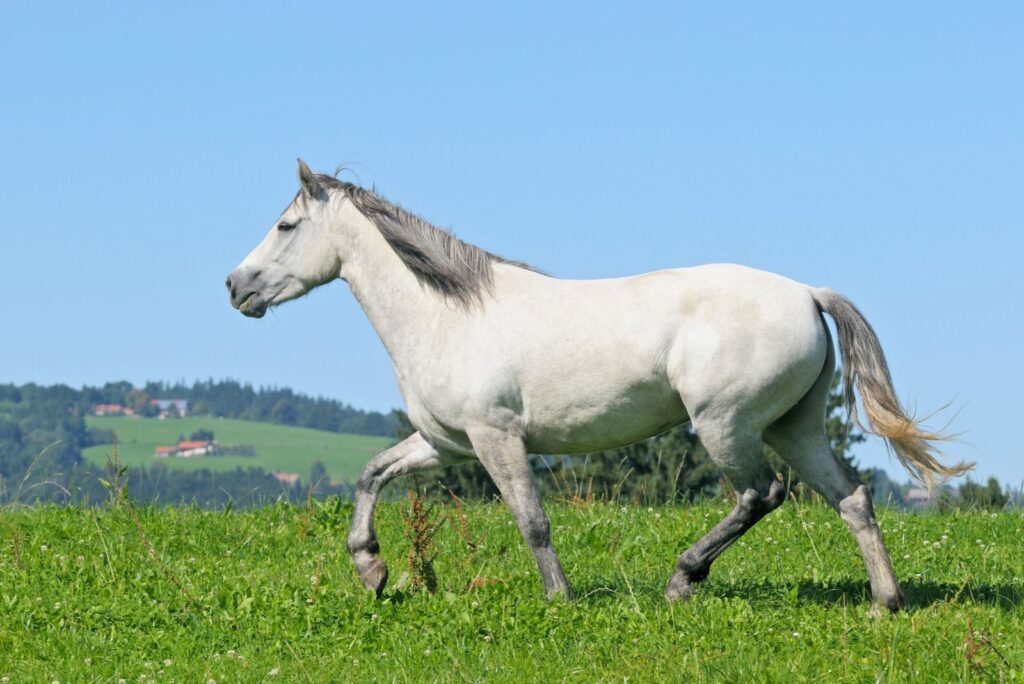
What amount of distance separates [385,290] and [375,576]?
73.6 inches

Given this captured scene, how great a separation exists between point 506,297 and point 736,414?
1615 millimetres

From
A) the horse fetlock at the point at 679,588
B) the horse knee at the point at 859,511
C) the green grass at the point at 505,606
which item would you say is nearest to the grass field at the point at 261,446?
the green grass at the point at 505,606

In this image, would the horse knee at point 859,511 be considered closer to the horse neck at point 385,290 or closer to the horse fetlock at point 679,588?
the horse fetlock at point 679,588

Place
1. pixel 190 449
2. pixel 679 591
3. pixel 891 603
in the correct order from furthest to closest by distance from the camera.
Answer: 1. pixel 190 449
2. pixel 679 591
3. pixel 891 603

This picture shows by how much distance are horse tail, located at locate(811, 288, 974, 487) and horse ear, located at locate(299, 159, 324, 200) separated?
329 cm

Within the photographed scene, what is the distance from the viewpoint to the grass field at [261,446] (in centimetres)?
16025

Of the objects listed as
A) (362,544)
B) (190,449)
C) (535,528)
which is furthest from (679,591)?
(190,449)

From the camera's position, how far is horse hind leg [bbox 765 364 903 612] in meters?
7.29

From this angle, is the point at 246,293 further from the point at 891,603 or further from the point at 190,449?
the point at 190,449

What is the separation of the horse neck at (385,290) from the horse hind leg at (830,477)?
2338 millimetres

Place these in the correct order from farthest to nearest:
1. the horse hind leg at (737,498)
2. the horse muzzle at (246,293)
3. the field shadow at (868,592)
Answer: the horse muzzle at (246,293)
the field shadow at (868,592)
the horse hind leg at (737,498)

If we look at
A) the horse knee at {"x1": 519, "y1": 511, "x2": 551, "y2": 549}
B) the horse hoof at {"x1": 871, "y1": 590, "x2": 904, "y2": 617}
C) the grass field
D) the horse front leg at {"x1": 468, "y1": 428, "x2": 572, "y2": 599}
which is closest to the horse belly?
the horse front leg at {"x1": 468, "y1": 428, "x2": 572, "y2": 599}

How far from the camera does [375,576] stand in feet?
26.1

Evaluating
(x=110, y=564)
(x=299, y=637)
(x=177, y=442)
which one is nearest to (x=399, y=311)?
(x=299, y=637)
